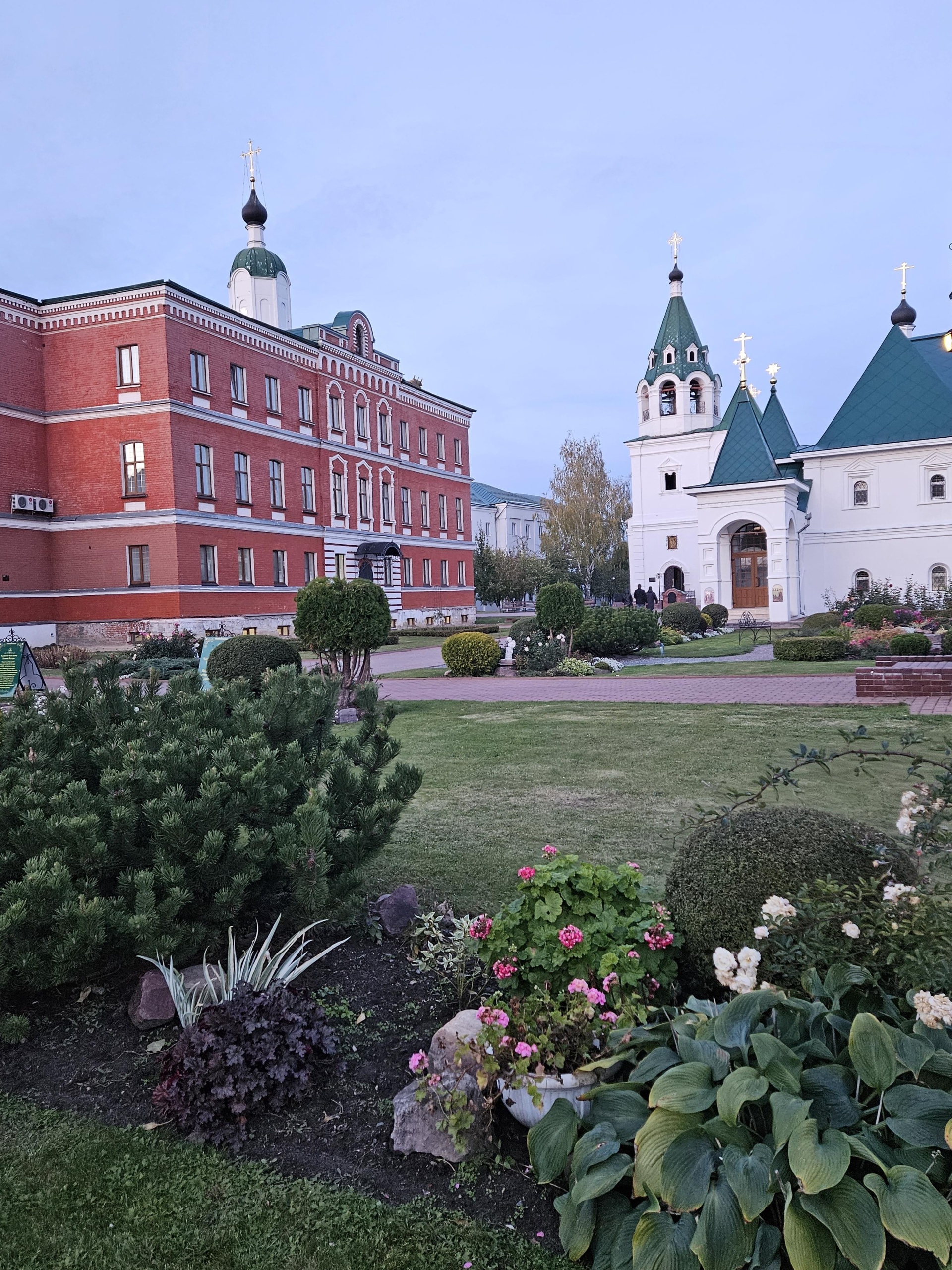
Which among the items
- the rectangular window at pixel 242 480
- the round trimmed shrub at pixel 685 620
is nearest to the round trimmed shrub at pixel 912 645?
the round trimmed shrub at pixel 685 620

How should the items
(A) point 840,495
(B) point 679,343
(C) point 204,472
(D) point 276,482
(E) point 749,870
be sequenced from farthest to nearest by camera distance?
(B) point 679,343, (A) point 840,495, (D) point 276,482, (C) point 204,472, (E) point 749,870

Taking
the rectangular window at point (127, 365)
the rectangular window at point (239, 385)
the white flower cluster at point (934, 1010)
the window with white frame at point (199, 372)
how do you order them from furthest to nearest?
the rectangular window at point (239, 385), the window with white frame at point (199, 372), the rectangular window at point (127, 365), the white flower cluster at point (934, 1010)

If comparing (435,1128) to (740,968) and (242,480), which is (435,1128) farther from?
(242,480)

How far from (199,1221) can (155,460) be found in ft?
88.3

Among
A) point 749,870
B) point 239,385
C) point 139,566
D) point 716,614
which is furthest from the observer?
point 716,614

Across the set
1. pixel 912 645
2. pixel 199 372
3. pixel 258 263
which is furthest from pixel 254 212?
pixel 912 645

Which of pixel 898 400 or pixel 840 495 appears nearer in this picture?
pixel 898 400

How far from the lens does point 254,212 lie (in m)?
34.0

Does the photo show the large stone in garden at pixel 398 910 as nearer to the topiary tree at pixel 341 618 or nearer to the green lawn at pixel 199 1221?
the green lawn at pixel 199 1221

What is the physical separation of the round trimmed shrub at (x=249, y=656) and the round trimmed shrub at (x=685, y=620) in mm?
18804

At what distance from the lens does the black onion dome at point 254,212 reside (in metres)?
33.9

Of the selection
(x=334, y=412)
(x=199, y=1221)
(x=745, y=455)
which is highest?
(x=334, y=412)

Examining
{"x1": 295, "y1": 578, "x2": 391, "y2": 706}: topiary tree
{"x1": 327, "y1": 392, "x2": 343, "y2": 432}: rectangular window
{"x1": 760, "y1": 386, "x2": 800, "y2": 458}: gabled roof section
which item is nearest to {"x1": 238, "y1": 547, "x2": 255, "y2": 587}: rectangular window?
{"x1": 327, "y1": 392, "x2": 343, "y2": 432}: rectangular window

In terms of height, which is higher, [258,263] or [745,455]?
[258,263]
